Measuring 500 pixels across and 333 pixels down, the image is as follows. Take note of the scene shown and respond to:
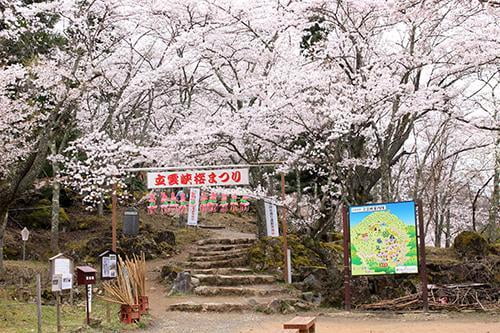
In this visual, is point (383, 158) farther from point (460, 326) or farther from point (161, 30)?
point (161, 30)

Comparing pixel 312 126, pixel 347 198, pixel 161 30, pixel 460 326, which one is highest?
pixel 161 30

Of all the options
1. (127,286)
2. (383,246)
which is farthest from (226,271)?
(127,286)

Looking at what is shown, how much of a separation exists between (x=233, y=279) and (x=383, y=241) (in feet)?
12.8

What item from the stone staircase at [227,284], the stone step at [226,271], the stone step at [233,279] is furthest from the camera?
the stone step at [226,271]

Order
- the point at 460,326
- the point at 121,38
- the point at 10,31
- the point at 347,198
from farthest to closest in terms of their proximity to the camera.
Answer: the point at 121,38
the point at 10,31
the point at 347,198
the point at 460,326

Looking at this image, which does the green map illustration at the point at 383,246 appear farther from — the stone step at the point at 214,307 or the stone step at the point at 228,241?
the stone step at the point at 228,241

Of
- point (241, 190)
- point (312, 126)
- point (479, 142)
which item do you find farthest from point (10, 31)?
point (479, 142)

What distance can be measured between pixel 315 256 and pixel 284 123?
379cm

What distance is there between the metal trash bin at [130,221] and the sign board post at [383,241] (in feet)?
22.3

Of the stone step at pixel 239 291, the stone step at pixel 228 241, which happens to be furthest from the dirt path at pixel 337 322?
the stone step at pixel 228 241

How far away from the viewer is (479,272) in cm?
1170

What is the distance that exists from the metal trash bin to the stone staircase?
185 cm

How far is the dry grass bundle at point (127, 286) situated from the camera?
8.79m

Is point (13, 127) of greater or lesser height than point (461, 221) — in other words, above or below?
above
